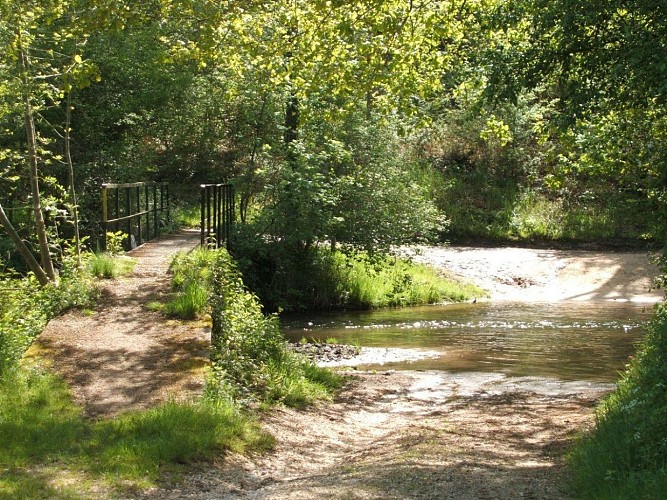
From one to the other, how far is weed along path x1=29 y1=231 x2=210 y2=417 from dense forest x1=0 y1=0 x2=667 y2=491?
0.90 metres

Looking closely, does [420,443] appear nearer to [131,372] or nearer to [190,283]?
[131,372]

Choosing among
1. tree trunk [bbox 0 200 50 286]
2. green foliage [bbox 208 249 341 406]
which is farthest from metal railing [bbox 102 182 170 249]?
green foliage [bbox 208 249 341 406]

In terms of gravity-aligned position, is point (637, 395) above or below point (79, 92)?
below

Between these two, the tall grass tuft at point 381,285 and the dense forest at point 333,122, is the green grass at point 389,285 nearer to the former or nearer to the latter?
the tall grass tuft at point 381,285

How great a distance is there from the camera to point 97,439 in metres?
8.23

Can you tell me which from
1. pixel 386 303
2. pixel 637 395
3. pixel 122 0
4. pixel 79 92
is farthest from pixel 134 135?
pixel 637 395

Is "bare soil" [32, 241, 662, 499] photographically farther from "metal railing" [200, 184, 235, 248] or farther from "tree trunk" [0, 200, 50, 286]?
"tree trunk" [0, 200, 50, 286]

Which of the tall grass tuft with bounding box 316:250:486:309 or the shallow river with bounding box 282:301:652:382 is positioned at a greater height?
the tall grass tuft with bounding box 316:250:486:309

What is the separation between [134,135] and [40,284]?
11.5 meters

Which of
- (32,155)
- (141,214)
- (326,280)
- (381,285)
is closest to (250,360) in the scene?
(32,155)

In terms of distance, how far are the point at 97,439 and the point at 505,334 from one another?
36.8ft

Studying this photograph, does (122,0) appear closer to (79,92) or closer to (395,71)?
(395,71)

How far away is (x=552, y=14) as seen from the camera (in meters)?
9.18

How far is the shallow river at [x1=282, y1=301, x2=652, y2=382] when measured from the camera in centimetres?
1496
